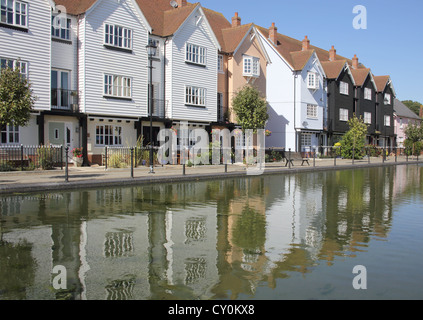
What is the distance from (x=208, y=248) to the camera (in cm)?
709

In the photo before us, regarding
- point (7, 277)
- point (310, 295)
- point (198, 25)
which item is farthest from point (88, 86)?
point (310, 295)

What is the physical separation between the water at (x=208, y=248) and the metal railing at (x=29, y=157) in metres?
8.48

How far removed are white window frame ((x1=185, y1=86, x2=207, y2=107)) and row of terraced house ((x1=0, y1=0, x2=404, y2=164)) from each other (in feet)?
0.26

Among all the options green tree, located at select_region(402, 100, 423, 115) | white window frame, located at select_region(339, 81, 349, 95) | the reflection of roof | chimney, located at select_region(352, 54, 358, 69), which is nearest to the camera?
white window frame, located at select_region(339, 81, 349, 95)

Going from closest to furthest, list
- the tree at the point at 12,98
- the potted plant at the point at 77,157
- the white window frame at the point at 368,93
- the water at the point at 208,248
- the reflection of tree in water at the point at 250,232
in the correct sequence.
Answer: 1. the water at the point at 208,248
2. the reflection of tree in water at the point at 250,232
3. the tree at the point at 12,98
4. the potted plant at the point at 77,157
5. the white window frame at the point at 368,93

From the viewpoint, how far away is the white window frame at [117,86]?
85.0 feet

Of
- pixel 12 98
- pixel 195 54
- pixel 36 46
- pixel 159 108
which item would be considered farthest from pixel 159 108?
pixel 12 98

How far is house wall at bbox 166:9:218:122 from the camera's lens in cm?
2977

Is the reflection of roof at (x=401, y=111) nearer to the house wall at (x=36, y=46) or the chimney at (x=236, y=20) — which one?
the chimney at (x=236, y=20)

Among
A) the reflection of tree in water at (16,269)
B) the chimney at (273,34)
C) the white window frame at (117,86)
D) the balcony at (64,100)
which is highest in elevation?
the chimney at (273,34)

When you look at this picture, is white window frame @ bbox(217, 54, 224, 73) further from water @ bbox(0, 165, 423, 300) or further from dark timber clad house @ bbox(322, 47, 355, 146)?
water @ bbox(0, 165, 423, 300)

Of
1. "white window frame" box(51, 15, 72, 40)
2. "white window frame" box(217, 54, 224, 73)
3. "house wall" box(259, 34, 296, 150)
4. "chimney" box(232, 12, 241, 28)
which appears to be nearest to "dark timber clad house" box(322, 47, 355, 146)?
"house wall" box(259, 34, 296, 150)

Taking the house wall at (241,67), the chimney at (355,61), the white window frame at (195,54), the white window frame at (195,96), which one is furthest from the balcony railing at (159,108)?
the chimney at (355,61)

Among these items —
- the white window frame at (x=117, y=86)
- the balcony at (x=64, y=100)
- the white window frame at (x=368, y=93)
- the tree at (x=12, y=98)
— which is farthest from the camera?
the white window frame at (x=368, y=93)
